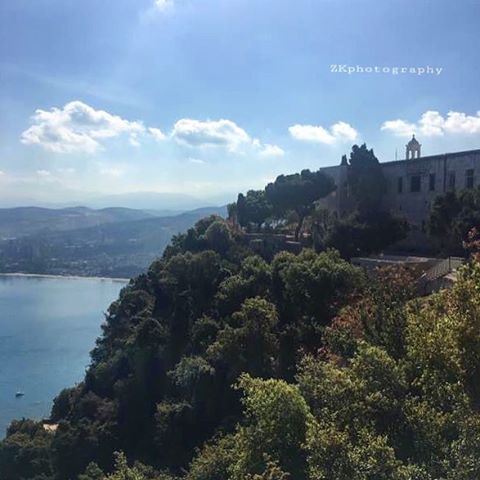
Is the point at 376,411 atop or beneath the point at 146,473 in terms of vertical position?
atop

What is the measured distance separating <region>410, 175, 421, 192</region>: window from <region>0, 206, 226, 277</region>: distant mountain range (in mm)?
84705

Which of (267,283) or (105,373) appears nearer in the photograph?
(267,283)

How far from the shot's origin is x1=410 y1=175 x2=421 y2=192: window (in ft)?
74.0

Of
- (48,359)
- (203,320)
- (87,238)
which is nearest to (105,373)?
(203,320)

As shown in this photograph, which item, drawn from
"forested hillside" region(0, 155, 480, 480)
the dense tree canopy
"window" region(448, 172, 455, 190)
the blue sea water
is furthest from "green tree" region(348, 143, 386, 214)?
the blue sea water

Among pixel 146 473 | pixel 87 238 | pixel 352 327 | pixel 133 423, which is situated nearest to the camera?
pixel 352 327

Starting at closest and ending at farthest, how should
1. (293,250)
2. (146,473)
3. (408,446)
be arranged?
1. (408,446)
2. (146,473)
3. (293,250)

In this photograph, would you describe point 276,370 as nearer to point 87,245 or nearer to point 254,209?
point 254,209

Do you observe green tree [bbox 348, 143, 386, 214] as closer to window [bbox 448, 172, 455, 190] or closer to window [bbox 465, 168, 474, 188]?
window [bbox 448, 172, 455, 190]

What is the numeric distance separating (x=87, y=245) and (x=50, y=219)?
45365 millimetres

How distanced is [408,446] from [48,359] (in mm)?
42970

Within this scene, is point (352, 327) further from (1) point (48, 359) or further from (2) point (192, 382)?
(1) point (48, 359)

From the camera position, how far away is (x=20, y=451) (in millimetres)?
20516

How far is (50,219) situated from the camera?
569 feet
